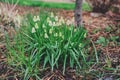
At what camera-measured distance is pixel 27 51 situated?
16.5ft

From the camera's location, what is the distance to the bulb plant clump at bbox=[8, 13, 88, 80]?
4.75 meters

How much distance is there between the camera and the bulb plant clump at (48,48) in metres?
4.75

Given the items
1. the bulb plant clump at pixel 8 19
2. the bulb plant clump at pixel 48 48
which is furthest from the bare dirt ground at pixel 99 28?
the bulb plant clump at pixel 8 19

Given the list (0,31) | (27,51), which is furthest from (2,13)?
(27,51)

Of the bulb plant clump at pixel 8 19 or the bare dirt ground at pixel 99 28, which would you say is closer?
the bare dirt ground at pixel 99 28

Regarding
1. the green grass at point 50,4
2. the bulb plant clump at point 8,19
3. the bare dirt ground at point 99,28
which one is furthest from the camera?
the green grass at point 50,4

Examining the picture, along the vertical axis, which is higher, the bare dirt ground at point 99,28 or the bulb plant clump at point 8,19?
the bulb plant clump at point 8,19

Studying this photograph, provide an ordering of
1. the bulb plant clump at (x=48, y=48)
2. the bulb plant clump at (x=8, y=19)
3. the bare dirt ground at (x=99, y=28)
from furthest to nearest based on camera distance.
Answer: the bulb plant clump at (x=8, y=19) → the bare dirt ground at (x=99, y=28) → the bulb plant clump at (x=48, y=48)

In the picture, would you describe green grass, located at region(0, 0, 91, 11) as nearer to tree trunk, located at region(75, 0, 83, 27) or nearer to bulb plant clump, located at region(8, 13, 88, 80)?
tree trunk, located at region(75, 0, 83, 27)

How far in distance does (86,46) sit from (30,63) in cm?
89

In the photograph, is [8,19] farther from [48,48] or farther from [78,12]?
[48,48]

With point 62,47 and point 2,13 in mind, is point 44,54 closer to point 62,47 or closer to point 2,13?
point 62,47

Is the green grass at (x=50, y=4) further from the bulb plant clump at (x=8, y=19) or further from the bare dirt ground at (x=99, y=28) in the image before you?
the bulb plant clump at (x=8, y=19)

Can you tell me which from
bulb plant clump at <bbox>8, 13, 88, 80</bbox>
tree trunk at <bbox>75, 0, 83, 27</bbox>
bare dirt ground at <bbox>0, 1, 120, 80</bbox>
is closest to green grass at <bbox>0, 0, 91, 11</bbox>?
bare dirt ground at <bbox>0, 1, 120, 80</bbox>
